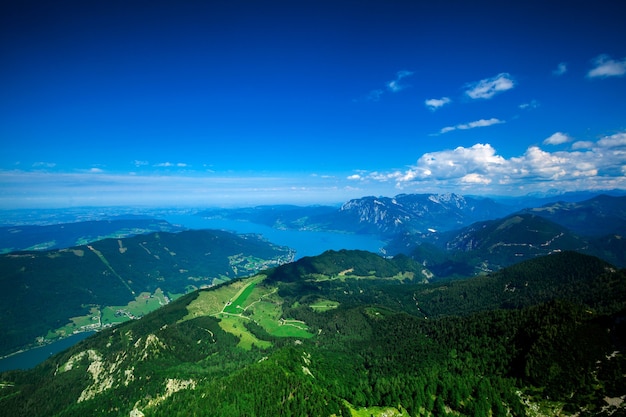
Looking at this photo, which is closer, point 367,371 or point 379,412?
point 379,412

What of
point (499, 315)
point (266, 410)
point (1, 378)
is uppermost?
point (499, 315)

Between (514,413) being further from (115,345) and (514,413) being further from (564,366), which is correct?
(115,345)

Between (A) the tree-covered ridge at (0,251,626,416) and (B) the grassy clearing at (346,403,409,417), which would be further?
(B) the grassy clearing at (346,403,409,417)

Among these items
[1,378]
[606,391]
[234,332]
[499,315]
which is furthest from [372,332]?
[1,378]

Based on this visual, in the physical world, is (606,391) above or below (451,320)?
above

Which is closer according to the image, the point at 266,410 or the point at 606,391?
the point at 606,391

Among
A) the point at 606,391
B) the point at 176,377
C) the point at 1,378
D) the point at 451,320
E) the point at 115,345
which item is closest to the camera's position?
the point at 606,391

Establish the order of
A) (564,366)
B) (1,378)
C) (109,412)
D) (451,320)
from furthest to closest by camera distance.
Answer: (1,378), (451,320), (109,412), (564,366)

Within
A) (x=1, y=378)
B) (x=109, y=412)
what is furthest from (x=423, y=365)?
(x=1, y=378)

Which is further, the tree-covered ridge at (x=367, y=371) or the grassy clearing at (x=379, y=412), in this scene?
the grassy clearing at (x=379, y=412)

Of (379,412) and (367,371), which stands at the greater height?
(379,412)
